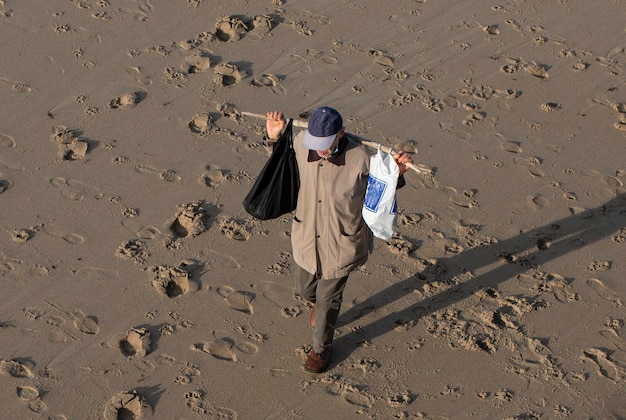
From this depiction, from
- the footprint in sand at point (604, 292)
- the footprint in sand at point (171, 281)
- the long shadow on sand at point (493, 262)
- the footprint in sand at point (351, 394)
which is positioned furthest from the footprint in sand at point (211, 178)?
the footprint in sand at point (604, 292)

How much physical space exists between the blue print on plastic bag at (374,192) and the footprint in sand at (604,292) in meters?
2.26

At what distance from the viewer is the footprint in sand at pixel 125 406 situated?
5.30 meters

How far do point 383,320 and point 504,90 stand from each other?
3115mm

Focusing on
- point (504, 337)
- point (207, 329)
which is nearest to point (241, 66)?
point (207, 329)

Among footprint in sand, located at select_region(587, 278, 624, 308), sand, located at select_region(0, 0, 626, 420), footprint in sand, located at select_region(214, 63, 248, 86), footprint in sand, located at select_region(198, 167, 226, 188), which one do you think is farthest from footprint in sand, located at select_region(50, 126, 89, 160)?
footprint in sand, located at select_region(587, 278, 624, 308)

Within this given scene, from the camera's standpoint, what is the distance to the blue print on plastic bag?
16.0 feet

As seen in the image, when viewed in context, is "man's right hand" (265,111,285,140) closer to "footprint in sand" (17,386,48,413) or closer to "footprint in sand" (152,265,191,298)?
"footprint in sand" (152,265,191,298)

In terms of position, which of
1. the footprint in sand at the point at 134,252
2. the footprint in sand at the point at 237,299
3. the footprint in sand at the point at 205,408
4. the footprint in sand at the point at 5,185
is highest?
the footprint in sand at the point at 5,185

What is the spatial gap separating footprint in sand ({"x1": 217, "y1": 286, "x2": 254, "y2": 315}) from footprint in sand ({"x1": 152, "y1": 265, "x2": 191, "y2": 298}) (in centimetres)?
27

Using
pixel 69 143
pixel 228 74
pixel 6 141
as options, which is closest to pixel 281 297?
pixel 69 143

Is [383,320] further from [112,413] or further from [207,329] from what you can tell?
[112,413]

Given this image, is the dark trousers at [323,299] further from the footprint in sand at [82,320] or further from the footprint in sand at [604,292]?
the footprint in sand at [604,292]

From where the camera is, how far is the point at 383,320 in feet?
19.6

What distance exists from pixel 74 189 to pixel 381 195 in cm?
308
